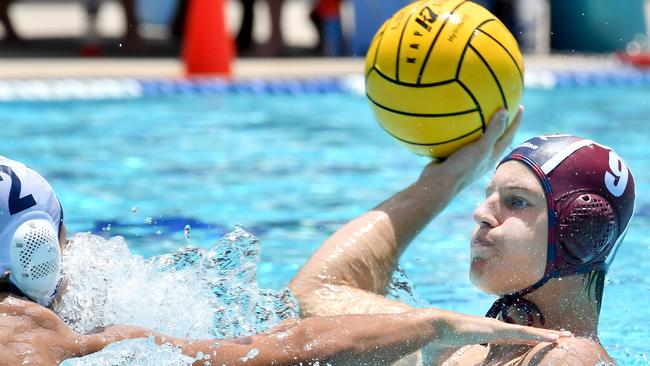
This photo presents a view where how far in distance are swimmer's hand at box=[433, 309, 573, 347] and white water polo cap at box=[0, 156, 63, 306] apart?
31.4 inches

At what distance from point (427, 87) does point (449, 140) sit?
159 millimetres

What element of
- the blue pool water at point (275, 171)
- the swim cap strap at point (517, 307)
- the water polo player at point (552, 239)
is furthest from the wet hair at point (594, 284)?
the blue pool water at point (275, 171)

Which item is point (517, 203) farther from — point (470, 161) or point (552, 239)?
point (470, 161)

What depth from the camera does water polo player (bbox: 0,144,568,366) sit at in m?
2.24

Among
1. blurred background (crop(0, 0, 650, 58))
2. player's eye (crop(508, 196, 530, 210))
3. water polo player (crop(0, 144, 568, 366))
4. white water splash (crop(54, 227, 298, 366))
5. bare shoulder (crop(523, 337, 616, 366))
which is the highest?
player's eye (crop(508, 196, 530, 210))

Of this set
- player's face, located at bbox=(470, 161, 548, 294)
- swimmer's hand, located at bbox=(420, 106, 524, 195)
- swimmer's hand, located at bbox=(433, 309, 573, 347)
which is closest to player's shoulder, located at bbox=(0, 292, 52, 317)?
swimmer's hand, located at bbox=(433, 309, 573, 347)

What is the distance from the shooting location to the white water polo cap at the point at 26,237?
2.26 m

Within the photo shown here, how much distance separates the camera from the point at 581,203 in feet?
7.79

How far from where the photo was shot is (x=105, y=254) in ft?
8.84

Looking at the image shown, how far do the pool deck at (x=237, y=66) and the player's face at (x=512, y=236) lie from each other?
639 cm

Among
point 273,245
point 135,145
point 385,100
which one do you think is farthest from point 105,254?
point 135,145

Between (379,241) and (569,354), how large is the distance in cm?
80

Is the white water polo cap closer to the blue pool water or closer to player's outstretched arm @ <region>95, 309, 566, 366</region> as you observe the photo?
player's outstretched arm @ <region>95, 309, 566, 366</region>

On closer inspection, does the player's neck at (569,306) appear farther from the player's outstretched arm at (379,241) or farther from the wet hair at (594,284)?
the player's outstretched arm at (379,241)
